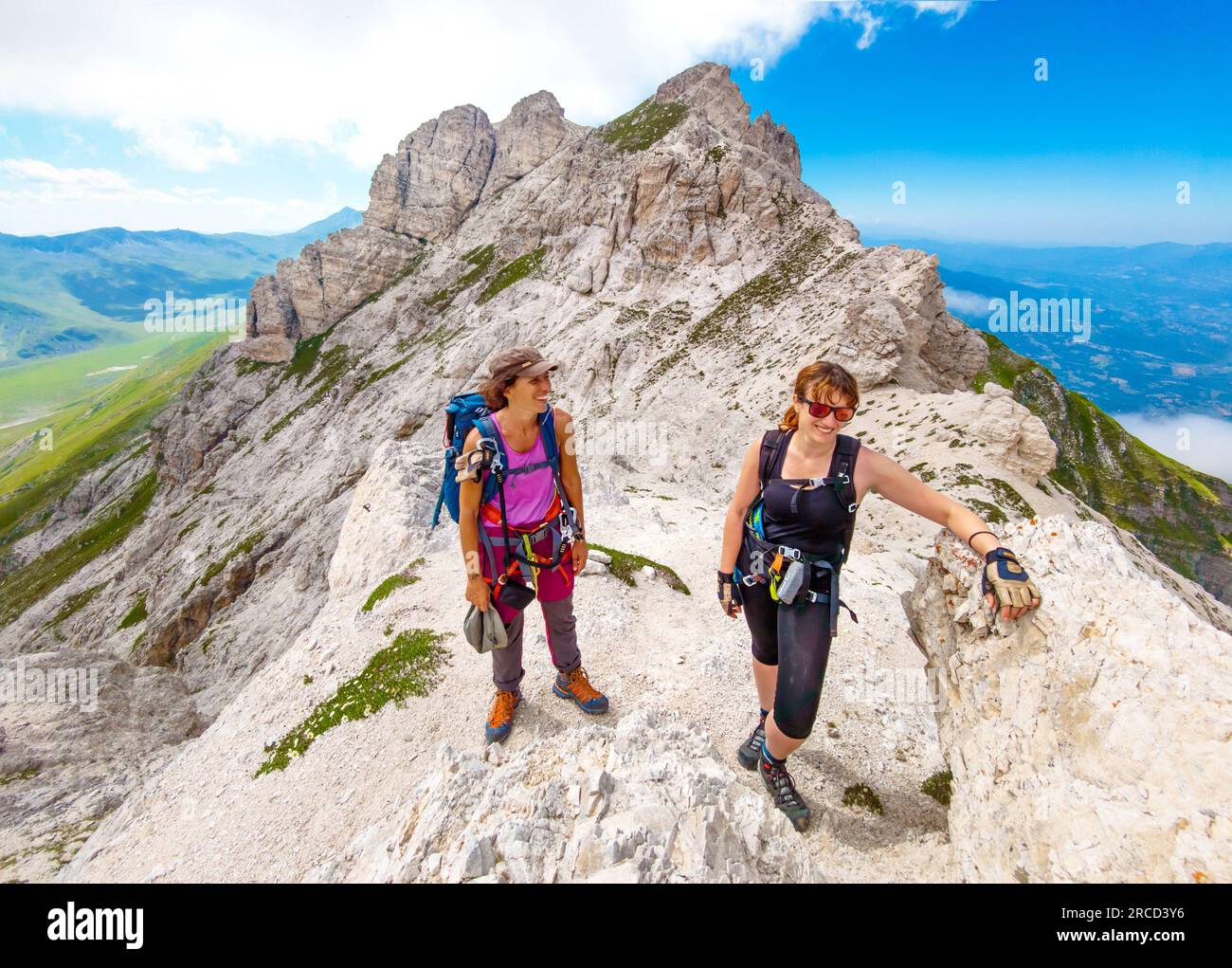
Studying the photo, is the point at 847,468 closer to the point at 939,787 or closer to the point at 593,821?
the point at 593,821

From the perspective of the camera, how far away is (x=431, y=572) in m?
14.0

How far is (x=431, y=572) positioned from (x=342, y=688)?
13.0ft

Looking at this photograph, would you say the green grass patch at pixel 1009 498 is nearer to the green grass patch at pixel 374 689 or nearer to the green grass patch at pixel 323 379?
the green grass patch at pixel 374 689

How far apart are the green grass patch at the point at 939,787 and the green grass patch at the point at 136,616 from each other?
70343 millimetres

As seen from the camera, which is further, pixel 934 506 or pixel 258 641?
pixel 258 641

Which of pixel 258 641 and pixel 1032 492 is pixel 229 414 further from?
pixel 1032 492

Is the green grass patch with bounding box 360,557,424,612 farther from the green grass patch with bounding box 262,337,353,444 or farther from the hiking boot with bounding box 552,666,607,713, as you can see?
the green grass patch with bounding box 262,337,353,444

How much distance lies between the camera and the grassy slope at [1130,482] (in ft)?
173

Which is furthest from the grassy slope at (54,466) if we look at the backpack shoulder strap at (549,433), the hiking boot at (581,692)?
the backpack shoulder strap at (549,433)

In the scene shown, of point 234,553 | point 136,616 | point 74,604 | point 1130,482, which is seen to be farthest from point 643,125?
point 74,604

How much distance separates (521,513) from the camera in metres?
7.09

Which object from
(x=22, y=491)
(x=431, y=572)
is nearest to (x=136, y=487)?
(x=22, y=491)

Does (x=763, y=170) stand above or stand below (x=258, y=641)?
above

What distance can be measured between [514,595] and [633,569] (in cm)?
663
